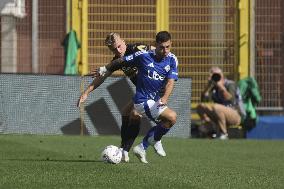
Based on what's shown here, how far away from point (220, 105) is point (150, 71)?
7630 mm

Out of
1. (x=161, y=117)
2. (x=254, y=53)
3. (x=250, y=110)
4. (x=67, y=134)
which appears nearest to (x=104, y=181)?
(x=161, y=117)

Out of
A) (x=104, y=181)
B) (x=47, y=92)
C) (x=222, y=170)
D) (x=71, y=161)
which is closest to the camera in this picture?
(x=104, y=181)

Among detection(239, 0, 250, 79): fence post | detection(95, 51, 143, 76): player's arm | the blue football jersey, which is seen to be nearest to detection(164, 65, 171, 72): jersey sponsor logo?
the blue football jersey

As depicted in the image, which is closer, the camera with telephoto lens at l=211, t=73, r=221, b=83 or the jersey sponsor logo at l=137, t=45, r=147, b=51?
the jersey sponsor logo at l=137, t=45, r=147, b=51

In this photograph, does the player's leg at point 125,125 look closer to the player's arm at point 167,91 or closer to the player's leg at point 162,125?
the player's leg at point 162,125

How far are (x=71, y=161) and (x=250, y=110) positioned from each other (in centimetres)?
845

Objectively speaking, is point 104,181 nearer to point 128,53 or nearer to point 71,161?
point 71,161

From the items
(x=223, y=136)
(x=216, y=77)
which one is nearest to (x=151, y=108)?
(x=223, y=136)

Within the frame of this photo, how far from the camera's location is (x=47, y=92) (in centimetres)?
1872

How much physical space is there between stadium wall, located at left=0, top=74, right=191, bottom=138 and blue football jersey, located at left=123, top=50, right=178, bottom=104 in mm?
6749

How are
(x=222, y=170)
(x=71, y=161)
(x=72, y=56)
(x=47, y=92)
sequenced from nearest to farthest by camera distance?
(x=222, y=170) < (x=71, y=161) < (x=47, y=92) < (x=72, y=56)

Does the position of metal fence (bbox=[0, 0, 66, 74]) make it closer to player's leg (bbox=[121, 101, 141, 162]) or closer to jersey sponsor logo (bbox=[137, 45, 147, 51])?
jersey sponsor logo (bbox=[137, 45, 147, 51])

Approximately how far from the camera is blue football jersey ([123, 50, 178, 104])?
39.3 ft

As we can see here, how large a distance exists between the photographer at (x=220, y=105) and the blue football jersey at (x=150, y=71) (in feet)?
24.1
